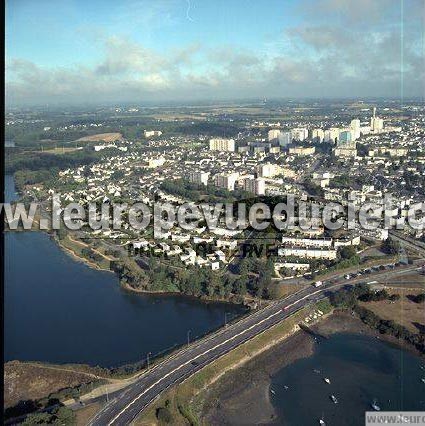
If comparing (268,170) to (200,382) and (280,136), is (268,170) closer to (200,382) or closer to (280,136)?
(280,136)

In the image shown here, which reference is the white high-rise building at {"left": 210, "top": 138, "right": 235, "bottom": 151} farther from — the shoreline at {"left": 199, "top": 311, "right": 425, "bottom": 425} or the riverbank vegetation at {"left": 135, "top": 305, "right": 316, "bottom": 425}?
the riverbank vegetation at {"left": 135, "top": 305, "right": 316, "bottom": 425}

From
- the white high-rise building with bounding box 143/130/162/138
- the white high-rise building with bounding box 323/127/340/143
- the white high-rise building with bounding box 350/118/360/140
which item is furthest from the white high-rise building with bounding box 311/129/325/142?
the white high-rise building with bounding box 143/130/162/138

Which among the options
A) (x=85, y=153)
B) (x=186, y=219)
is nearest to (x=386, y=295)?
(x=186, y=219)

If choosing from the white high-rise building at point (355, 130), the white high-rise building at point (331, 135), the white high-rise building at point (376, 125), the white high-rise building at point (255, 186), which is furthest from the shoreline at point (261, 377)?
the white high-rise building at point (376, 125)

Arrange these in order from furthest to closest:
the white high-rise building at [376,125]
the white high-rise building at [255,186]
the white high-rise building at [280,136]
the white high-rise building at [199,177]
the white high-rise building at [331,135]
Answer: the white high-rise building at [376,125], the white high-rise building at [280,136], the white high-rise building at [331,135], the white high-rise building at [199,177], the white high-rise building at [255,186]

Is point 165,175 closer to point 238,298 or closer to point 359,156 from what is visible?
point 359,156

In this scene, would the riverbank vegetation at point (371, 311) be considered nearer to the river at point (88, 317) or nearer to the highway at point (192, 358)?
the highway at point (192, 358)

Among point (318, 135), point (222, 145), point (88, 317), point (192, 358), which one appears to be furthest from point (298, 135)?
point (192, 358)
